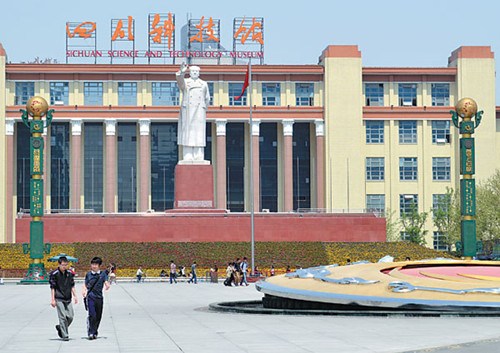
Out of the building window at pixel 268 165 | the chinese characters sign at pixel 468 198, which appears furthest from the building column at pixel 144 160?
the chinese characters sign at pixel 468 198

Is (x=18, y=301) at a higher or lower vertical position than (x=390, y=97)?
lower

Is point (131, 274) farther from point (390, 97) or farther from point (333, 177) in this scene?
point (390, 97)

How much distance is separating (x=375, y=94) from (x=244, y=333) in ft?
222

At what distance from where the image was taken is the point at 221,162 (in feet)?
274

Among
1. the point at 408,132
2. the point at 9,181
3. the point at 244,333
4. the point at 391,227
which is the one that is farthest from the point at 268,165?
the point at 244,333

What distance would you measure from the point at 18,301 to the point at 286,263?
88.5 feet

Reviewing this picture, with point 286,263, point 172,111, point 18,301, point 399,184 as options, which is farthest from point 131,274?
point 399,184

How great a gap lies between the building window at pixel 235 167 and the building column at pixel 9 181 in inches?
643

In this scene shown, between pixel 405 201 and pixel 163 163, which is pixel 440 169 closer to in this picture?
pixel 405 201

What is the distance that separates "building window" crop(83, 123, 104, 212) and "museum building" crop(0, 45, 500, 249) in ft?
0.30

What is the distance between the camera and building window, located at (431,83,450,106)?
3366 inches

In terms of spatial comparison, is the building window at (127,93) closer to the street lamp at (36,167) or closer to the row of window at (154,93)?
the row of window at (154,93)

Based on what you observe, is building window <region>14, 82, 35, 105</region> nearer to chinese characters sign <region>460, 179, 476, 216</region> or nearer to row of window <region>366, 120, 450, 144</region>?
row of window <region>366, 120, 450, 144</region>

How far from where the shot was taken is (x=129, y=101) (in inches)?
3282
